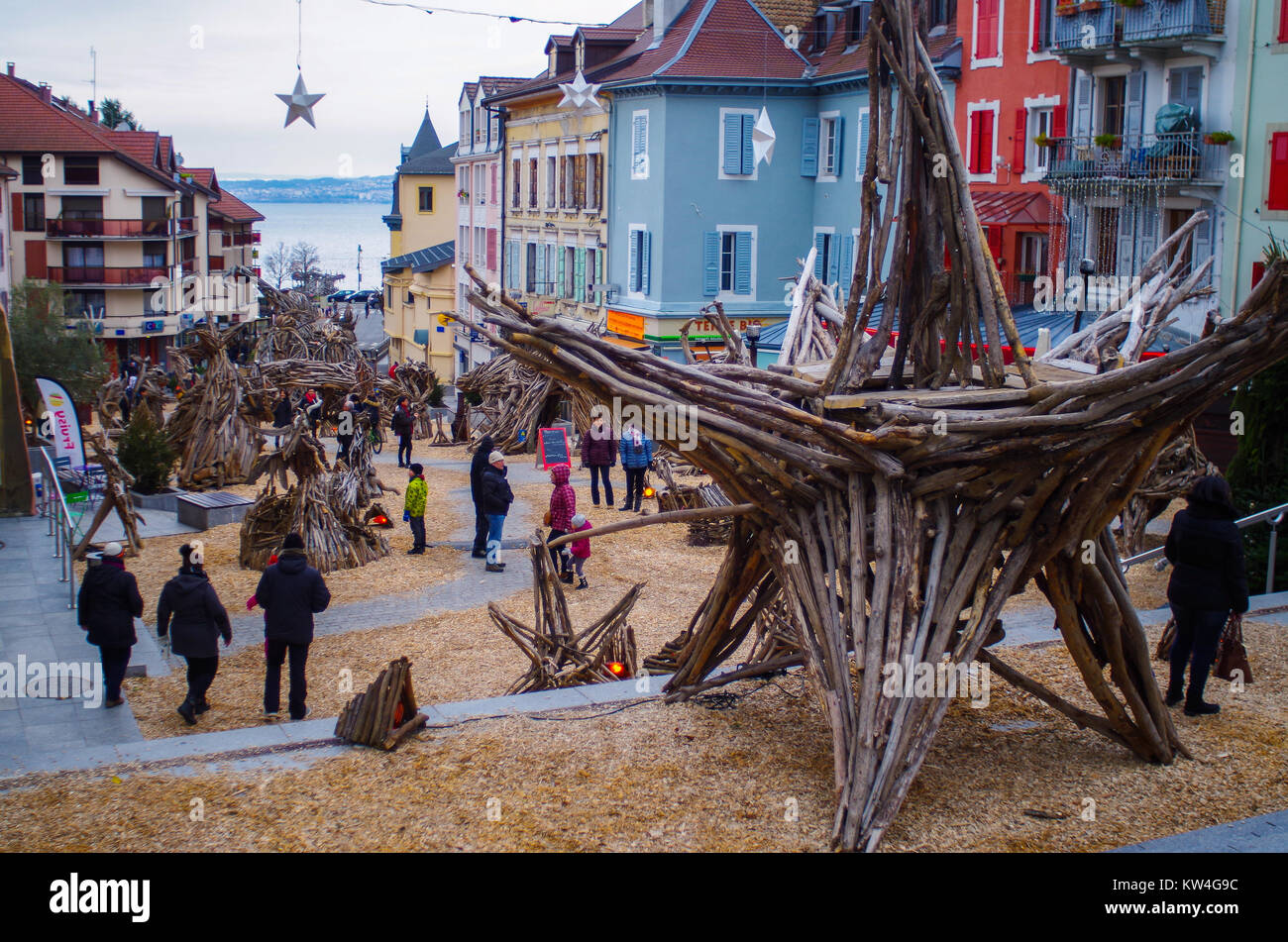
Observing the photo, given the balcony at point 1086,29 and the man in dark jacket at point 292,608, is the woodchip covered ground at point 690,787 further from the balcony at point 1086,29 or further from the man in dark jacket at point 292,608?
the balcony at point 1086,29

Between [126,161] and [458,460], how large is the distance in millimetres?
31883

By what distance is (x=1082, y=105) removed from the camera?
27.3 metres

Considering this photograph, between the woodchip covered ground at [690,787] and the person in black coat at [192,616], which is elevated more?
the person in black coat at [192,616]

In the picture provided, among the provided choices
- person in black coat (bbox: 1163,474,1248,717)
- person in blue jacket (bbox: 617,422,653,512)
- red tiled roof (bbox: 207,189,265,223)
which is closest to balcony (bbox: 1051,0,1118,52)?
person in blue jacket (bbox: 617,422,653,512)

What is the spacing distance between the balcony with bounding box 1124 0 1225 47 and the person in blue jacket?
12.3 meters

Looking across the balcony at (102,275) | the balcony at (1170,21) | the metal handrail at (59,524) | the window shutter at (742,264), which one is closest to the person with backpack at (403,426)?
the metal handrail at (59,524)

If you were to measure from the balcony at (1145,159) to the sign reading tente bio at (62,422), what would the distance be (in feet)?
62.7

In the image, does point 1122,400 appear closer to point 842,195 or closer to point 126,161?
point 842,195

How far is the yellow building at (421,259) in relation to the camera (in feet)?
200

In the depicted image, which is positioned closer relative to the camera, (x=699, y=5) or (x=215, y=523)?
(x=215, y=523)

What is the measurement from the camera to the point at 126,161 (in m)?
53.3

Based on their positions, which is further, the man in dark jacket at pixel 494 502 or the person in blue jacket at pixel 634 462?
the person in blue jacket at pixel 634 462

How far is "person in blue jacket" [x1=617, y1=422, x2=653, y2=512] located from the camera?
20.4m

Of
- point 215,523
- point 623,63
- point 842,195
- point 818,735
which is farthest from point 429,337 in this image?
point 818,735
